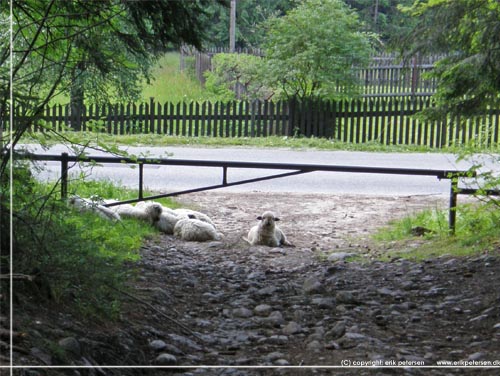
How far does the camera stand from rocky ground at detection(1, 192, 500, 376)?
199 inches

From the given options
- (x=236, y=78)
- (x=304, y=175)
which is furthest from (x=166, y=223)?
(x=236, y=78)

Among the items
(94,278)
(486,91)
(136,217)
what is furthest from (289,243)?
Answer: (94,278)

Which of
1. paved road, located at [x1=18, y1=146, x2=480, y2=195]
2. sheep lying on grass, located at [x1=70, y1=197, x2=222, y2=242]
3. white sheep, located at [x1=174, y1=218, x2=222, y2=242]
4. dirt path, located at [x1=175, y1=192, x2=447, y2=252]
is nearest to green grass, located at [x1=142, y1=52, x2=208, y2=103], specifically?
paved road, located at [x1=18, y1=146, x2=480, y2=195]

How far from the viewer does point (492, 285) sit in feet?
23.1

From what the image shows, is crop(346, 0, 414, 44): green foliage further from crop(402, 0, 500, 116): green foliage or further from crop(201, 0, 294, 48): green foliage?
crop(201, 0, 294, 48): green foliage

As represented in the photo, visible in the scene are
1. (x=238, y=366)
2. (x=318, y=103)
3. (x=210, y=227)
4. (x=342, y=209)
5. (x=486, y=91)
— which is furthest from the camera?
(x=318, y=103)

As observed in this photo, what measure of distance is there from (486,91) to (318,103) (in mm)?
11239

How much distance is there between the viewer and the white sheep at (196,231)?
9.39 m

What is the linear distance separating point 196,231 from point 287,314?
308 centimetres

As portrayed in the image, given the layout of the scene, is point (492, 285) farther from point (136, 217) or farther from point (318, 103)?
point (318, 103)

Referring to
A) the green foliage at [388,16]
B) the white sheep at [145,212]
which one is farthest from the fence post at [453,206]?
the white sheep at [145,212]

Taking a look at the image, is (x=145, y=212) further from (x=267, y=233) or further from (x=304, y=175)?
(x=304, y=175)

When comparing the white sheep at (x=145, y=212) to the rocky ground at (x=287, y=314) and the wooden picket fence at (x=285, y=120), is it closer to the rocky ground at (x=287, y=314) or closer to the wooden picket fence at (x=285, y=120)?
the rocky ground at (x=287, y=314)

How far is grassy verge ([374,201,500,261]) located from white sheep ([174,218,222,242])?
184cm
